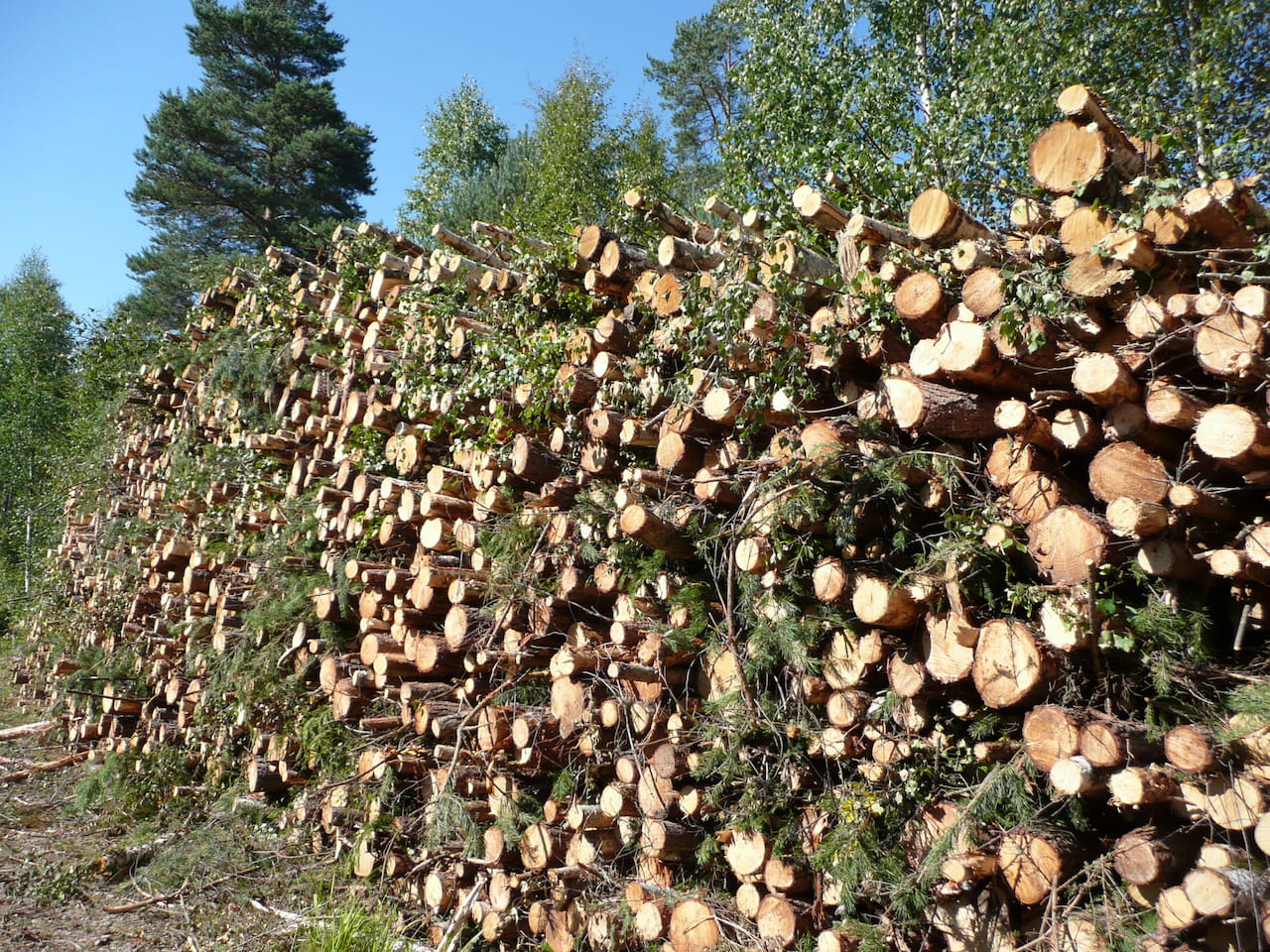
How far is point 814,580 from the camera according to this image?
275 centimetres

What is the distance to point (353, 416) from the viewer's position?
4914mm

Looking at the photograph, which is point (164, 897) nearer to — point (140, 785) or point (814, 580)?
point (140, 785)

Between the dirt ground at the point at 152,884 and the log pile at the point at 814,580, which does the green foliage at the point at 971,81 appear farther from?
the dirt ground at the point at 152,884

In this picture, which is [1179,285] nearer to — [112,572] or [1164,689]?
[1164,689]

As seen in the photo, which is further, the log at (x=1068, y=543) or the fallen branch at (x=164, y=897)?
the fallen branch at (x=164, y=897)

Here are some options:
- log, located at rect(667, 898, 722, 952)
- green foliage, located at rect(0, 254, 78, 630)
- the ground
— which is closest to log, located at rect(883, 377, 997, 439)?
log, located at rect(667, 898, 722, 952)

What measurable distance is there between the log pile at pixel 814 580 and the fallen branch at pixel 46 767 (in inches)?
131

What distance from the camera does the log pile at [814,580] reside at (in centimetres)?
217

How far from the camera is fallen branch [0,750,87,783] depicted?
6844mm

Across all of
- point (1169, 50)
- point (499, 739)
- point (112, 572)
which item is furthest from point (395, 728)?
point (1169, 50)

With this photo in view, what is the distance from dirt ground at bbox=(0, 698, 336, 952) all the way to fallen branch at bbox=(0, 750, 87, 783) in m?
1.10

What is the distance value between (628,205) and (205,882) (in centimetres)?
407

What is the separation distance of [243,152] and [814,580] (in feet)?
68.9

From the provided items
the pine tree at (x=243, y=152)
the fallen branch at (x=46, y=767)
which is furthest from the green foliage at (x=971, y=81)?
the pine tree at (x=243, y=152)
